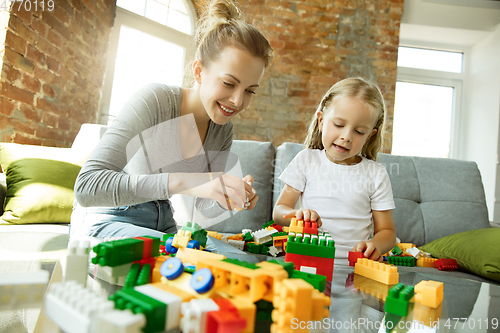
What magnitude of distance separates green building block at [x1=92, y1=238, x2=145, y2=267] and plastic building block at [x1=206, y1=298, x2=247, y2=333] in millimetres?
183

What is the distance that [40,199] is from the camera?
4.44ft

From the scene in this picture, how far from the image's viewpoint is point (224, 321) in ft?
0.88

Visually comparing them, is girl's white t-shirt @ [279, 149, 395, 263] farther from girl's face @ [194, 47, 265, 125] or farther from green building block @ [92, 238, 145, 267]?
green building block @ [92, 238, 145, 267]

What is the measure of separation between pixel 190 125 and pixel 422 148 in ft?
10.8

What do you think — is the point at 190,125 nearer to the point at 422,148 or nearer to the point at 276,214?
the point at 276,214

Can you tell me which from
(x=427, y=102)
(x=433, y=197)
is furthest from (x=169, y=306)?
(x=427, y=102)

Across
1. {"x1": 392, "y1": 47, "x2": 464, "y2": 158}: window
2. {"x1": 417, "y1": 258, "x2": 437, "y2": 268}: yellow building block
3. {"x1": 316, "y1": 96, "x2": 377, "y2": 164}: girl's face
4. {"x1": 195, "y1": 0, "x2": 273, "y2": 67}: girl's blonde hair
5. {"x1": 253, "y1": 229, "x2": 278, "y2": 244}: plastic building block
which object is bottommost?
{"x1": 417, "y1": 258, "x2": 437, "y2": 268}: yellow building block

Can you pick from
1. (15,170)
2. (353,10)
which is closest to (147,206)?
(15,170)

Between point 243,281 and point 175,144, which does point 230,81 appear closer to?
point 175,144

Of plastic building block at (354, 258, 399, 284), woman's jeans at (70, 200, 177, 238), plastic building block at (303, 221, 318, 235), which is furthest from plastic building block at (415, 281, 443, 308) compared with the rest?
woman's jeans at (70, 200, 177, 238)

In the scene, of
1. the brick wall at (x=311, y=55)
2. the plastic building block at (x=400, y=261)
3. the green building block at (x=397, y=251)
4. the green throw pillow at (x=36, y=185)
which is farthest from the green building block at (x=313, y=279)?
the brick wall at (x=311, y=55)

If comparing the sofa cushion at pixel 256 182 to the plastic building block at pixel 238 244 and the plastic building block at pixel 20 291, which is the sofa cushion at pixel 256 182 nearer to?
the plastic building block at pixel 238 244

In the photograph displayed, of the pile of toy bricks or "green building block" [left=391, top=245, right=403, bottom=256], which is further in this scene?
"green building block" [left=391, top=245, right=403, bottom=256]

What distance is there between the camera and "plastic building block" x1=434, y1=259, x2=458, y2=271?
4.11 ft
